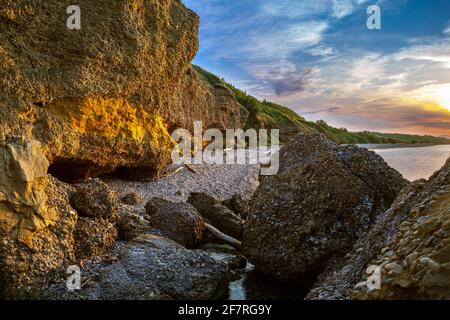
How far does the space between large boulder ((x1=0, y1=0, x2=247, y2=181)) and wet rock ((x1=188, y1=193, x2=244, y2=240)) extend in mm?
3641

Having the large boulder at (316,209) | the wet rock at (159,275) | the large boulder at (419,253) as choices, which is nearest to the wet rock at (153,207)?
the wet rock at (159,275)

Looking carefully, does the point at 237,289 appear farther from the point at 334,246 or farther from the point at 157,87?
the point at 157,87

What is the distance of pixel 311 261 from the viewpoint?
7316mm

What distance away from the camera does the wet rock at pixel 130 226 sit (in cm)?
923

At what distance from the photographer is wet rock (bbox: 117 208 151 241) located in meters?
9.23

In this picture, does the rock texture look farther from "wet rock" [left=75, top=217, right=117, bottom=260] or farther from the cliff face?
"wet rock" [left=75, top=217, right=117, bottom=260]

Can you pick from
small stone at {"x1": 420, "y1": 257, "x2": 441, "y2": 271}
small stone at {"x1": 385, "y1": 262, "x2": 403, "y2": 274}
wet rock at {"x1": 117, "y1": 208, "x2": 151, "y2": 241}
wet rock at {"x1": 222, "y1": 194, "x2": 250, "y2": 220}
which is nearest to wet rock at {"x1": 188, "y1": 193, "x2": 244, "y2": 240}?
wet rock at {"x1": 222, "y1": 194, "x2": 250, "y2": 220}

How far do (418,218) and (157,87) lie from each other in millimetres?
12112

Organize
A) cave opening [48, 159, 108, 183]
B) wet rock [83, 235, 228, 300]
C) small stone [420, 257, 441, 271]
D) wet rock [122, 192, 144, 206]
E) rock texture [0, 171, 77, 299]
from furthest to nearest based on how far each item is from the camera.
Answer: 1. wet rock [122, 192, 144, 206]
2. cave opening [48, 159, 108, 183]
3. wet rock [83, 235, 228, 300]
4. rock texture [0, 171, 77, 299]
5. small stone [420, 257, 441, 271]

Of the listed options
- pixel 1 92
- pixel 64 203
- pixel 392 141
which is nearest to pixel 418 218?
pixel 64 203

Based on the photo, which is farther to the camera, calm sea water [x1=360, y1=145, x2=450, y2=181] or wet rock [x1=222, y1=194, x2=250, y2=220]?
calm sea water [x1=360, y1=145, x2=450, y2=181]

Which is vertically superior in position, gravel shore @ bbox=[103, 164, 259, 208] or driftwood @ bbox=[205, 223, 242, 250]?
gravel shore @ bbox=[103, 164, 259, 208]

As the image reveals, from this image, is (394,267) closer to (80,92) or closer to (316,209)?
(316,209)

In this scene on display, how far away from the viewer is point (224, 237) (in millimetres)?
10219
